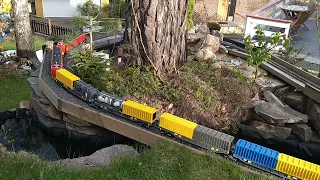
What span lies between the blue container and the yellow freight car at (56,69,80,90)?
139 inches

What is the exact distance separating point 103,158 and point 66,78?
2.30 metres

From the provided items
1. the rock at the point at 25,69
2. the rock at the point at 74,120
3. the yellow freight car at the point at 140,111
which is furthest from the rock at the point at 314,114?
the rock at the point at 25,69

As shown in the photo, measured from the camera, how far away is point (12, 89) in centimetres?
995

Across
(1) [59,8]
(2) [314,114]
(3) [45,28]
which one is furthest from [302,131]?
Answer: (1) [59,8]

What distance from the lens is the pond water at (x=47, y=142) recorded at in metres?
6.33

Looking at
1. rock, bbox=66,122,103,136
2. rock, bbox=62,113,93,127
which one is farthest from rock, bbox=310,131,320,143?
rock, bbox=62,113,93,127

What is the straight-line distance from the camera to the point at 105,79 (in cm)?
660

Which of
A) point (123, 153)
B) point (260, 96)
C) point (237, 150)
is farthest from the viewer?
point (260, 96)

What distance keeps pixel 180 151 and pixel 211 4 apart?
19880 mm

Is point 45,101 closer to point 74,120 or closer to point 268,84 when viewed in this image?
point 74,120

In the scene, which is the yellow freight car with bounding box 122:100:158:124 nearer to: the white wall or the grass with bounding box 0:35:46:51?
the grass with bounding box 0:35:46:51

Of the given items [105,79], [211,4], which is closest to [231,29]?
[211,4]

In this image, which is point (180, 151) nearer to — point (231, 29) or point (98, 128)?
point (98, 128)

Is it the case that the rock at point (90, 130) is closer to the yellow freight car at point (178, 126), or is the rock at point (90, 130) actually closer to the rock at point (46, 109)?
the rock at point (46, 109)
